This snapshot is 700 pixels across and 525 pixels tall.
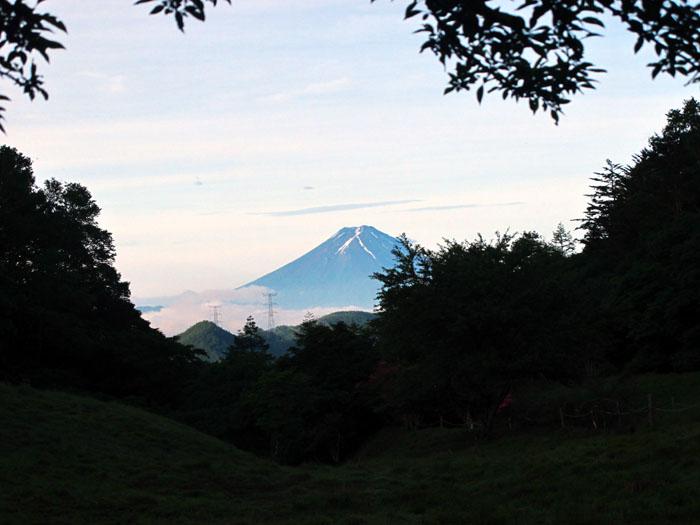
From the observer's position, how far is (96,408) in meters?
27.9

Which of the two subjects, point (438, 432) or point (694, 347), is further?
point (438, 432)

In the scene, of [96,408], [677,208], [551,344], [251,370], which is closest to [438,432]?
[551,344]

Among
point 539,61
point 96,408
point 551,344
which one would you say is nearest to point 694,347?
point 551,344

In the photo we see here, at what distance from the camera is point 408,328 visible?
105ft

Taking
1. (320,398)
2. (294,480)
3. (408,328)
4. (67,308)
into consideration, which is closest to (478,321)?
(408,328)

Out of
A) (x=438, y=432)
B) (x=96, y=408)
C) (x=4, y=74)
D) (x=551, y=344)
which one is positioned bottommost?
(x=438, y=432)

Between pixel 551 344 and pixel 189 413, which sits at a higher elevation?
pixel 551 344

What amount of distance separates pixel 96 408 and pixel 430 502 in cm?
1677

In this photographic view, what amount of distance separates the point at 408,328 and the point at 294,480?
11.3 m

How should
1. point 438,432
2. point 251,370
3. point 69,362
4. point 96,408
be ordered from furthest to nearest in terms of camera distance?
point 251,370 < point 69,362 < point 438,432 < point 96,408

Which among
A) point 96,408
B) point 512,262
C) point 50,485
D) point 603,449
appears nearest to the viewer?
point 50,485

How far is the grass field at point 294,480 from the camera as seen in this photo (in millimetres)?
13755

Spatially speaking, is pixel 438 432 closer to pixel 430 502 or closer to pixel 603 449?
pixel 603 449

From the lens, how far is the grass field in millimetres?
13755
